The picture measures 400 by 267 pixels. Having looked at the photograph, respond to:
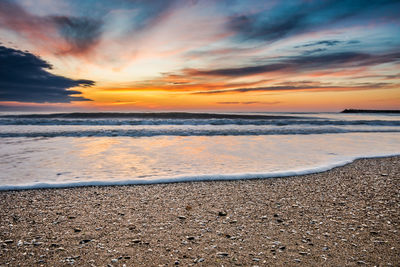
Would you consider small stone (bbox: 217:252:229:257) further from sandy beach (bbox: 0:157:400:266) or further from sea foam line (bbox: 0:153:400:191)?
sea foam line (bbox: 0:153:400:191)

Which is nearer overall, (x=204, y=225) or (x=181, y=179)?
(x=204, y=225)

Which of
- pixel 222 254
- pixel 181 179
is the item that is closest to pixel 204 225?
pixel 222 254

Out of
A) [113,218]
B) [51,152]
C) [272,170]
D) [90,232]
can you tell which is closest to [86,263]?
[90,232]

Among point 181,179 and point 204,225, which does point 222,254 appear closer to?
point 204,225

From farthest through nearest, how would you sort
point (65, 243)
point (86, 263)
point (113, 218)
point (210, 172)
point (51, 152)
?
point (51, 152) → point (210, 172) → point (113, 218) → point (65, 243) → point (86, 263)

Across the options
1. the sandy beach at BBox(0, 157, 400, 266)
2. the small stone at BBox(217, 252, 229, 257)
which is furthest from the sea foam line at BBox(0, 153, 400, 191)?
the small stone at BBox(217, 252, 229, 257)

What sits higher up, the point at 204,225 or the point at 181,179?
the point at 181,179

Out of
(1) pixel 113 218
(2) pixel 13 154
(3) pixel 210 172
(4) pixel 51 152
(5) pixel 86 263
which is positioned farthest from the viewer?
(4) pixel 51 152

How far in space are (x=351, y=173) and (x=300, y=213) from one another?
409cm

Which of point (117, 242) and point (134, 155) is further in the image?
point (134, 155)

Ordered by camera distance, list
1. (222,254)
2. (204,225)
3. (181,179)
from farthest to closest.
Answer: (181,179) → (204,225) → (222,254)

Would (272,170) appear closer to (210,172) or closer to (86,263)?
(210,172)

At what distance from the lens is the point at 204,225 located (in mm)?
3980

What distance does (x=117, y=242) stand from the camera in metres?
3.45
